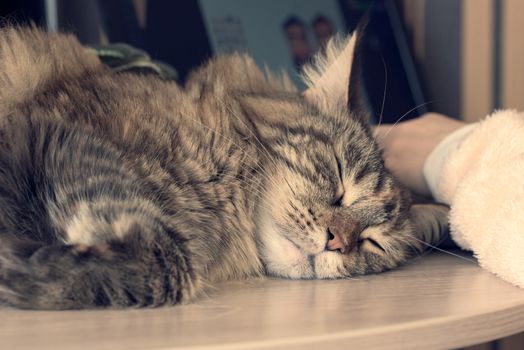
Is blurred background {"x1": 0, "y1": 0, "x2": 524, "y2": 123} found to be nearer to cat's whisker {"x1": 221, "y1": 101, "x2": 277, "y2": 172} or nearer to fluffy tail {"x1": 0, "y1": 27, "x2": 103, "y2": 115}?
fluffy tail {"x1": 0, "y1": 27, "x2": 103, "y2": 115}

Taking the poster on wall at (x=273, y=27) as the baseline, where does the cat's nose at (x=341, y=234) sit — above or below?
below

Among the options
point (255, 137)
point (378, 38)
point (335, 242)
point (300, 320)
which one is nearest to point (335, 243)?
point (335, 242)

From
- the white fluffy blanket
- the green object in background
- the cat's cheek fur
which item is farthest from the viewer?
the green object in background

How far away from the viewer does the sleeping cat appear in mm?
895

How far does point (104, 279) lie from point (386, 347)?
1.15ft

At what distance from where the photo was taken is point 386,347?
0.74 meters

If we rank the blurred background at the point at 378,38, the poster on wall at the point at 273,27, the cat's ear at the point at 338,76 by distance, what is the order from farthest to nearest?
the poster on wall at the point at 273,27 < the blurred background at the point at 378,38 < the cat's ear at the point at 338,76

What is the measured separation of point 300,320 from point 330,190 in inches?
16.4

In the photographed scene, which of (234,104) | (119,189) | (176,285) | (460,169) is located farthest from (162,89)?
(460,169)

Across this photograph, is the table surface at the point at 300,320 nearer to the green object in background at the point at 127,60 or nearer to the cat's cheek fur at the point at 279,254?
the cat's cheek fur at the point at 279,254

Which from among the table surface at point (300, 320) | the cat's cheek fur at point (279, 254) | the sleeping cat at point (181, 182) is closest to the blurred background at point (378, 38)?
the sleeping cat at point (181, 182)

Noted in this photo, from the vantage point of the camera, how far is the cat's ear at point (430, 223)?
134cm

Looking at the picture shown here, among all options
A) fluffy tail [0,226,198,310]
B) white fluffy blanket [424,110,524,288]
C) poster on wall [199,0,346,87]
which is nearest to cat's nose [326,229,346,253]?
white fluffy blanket [424,110,524,288]

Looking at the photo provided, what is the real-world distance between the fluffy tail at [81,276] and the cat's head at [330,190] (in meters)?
0.32
